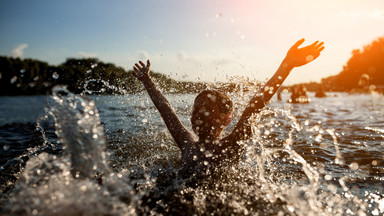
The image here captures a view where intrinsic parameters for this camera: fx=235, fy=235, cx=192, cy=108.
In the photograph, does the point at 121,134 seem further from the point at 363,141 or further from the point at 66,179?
the point at 363,141

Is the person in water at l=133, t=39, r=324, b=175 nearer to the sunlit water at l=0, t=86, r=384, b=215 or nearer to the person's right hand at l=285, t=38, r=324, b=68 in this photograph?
the person's right hand at l=285, t=38, r=324, b=68

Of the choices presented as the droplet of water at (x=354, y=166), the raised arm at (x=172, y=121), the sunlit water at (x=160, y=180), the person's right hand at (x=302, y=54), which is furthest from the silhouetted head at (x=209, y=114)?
the droplet of water at (x=354, y=166)

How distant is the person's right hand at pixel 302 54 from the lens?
9.86 feet

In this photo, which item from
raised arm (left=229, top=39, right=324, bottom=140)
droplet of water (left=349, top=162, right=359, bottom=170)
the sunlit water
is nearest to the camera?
the sunlit water

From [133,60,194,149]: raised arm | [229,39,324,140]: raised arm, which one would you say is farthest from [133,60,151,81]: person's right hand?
[229,39,324,140]: raised arm

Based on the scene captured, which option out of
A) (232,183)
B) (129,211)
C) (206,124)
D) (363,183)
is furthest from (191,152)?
(363,183)

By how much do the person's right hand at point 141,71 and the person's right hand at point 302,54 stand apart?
204 cm

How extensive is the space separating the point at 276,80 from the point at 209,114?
948 mm

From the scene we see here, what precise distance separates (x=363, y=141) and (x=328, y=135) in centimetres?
98

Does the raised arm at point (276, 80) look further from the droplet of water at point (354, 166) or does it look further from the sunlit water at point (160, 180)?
the droplet of water at point (354, 166)

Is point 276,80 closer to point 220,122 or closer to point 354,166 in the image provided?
point 220,122

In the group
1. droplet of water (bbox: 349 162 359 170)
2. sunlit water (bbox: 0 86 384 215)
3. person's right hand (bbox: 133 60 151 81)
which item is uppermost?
person's right hand (bbox: 133 60 151 81)

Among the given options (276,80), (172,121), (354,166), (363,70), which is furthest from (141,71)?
(363,70)

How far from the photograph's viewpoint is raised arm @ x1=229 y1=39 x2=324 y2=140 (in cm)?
290
